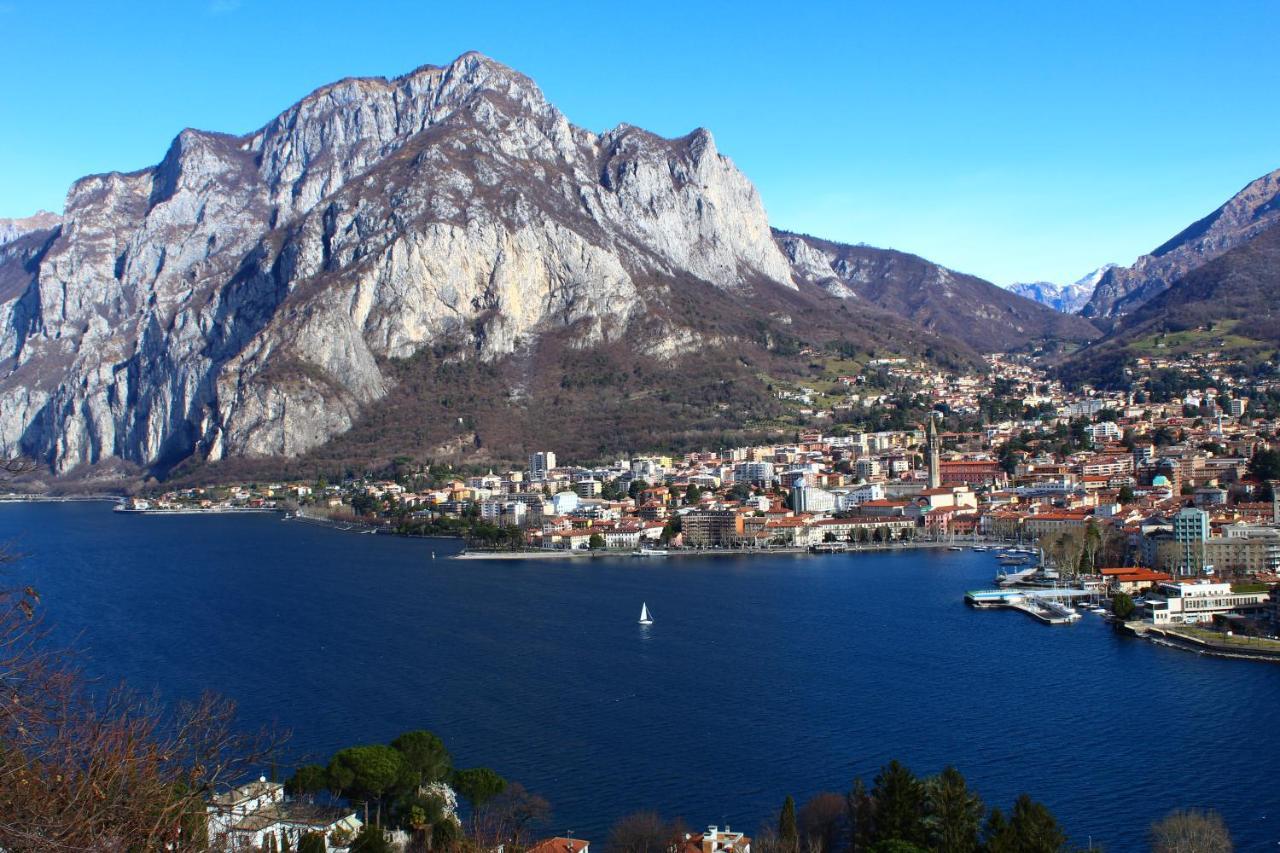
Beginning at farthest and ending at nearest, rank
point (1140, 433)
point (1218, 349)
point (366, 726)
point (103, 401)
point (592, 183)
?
point (592, 183) → point (103, 401) → point (1218, 349) → point (1140, 433) → point (366, 726)

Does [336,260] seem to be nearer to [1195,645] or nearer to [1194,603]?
[1194,603]

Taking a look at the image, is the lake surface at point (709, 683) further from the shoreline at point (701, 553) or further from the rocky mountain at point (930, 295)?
the rocky mountain at point (930, 295)

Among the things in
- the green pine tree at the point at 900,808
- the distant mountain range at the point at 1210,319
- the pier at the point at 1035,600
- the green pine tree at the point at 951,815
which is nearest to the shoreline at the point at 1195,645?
the pier at the point at 1035,600

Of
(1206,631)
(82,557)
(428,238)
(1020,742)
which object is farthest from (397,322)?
(1020,742)

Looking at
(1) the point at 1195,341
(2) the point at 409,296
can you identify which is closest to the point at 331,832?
(2) the point at 409,296

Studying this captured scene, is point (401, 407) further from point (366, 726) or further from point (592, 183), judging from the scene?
point (366, 726)

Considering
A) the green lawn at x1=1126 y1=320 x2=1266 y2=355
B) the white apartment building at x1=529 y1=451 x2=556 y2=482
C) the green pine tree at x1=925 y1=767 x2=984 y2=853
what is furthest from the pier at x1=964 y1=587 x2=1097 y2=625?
the green lawn at x1=1126 y1=320 x2=1266 y2=355
